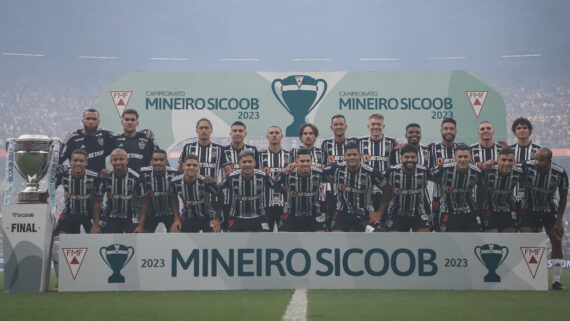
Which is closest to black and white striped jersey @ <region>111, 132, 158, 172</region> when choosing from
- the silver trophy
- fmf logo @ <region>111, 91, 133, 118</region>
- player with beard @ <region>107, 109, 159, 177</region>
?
player with beard @ <region>107, 109, 159, 177</region>

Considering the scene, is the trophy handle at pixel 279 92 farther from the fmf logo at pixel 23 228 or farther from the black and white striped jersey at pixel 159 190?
the fmf logo at pixel 23 228

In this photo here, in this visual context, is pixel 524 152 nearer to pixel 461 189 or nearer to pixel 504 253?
pixel 461 189

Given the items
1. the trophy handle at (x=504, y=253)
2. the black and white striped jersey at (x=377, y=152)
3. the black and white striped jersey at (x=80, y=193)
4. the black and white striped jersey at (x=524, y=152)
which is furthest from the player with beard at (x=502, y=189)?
the black and white striped jersey at (x=80, y=193)

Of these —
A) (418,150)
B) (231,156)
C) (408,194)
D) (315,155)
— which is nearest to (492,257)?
(408,194)

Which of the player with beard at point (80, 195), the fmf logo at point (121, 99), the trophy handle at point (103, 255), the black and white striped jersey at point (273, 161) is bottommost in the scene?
the trophy handle at point (103, 255)

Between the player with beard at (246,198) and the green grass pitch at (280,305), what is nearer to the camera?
the green grass pitch at (280,305)

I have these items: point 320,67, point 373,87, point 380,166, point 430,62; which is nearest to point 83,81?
point 320,67

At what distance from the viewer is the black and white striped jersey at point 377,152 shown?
23.8ft

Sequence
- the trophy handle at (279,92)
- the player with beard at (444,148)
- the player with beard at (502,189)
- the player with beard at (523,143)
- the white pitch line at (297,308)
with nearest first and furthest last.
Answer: the white pitch line at (297,308) → the player with beard at (502,189) → the player with beard at (523,143) → the player with beard at (444,148) → the trophy handle at (279,92)

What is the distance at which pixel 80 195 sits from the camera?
6.56 m

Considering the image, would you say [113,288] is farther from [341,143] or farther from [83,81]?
[83,81]

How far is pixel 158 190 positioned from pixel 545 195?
442 centimetres

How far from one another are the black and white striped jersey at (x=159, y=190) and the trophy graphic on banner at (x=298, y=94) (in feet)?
8.67

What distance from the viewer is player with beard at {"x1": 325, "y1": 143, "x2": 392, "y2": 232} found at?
21.2 feet
